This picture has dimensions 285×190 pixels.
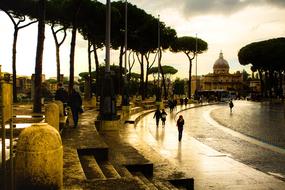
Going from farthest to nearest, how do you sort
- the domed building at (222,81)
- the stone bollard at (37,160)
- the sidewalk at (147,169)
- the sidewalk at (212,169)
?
the domed building at (222,81) → the sidewalk at (212,169) → the sidewalk at (147,169) → the stone bollard at (37,160)

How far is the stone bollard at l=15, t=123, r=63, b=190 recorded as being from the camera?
4.22 meters

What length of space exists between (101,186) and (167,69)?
101940 mm

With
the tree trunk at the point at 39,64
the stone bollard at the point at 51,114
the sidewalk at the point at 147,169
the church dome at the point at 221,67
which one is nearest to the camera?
the sidewalk at the point at 147,169

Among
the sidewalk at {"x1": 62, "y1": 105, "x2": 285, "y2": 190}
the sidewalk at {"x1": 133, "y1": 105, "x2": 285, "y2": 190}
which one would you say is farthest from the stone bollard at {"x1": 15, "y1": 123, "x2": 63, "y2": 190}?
the sidewalk at {"x1": 133, "y1": 105, "x2": 285, "y2": 190}

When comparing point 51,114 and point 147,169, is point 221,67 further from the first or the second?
point 147,169

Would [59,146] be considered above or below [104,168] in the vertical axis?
above

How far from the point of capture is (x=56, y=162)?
4.33 m

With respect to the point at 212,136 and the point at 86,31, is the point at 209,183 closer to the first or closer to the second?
the point at 212,136

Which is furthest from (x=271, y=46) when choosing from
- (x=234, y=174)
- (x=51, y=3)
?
(x=234, y=174)

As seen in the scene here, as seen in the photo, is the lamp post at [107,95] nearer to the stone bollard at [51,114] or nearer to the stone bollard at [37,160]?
the stone bollard at [51,114]

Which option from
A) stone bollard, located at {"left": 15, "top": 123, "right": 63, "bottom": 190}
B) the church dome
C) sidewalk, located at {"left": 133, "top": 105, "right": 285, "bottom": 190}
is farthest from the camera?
the church dome

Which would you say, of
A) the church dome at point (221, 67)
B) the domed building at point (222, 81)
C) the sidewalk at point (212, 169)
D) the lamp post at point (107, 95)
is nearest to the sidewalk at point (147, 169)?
the sidewalk at point (212, 169)

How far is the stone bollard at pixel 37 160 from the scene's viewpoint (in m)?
4.22

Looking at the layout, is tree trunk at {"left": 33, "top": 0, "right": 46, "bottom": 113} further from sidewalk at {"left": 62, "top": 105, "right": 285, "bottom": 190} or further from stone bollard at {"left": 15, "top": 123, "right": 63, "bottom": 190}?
stone bollard at {"left": 15, "top": 123, "right": 63, "bottom": 190}
